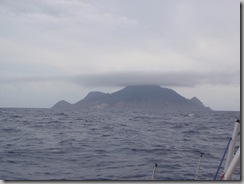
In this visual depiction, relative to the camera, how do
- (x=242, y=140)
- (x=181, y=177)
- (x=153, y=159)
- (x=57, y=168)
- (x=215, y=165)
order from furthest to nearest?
(x=153, y=159), (x=215, y=165), (x=57, y=168), (x=181, y=177), (x=242, y=140)

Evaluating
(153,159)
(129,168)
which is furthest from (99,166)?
(153,159)

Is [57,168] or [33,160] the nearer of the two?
[57,168]

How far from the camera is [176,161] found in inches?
406

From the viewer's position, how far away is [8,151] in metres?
12.3

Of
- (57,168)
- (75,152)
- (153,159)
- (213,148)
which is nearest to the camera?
(57,168)

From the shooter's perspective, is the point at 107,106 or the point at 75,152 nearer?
the point at 75,152

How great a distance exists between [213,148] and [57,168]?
7367 mm

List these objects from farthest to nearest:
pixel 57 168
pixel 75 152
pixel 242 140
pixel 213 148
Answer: pixel 213 148 → pixel 75 152 → pixel 57 168 → pixel 242 140

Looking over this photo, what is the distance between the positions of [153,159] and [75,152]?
3315 millimetres

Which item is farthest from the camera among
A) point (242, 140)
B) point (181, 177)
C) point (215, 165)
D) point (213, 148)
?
point (213, 148)

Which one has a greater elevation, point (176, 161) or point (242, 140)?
point (242, 140)

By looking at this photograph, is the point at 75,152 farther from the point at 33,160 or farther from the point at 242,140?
the point at 242,140

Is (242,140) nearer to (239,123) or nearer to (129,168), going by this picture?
(239,123)

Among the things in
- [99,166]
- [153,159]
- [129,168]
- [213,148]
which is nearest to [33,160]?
[99,166]
